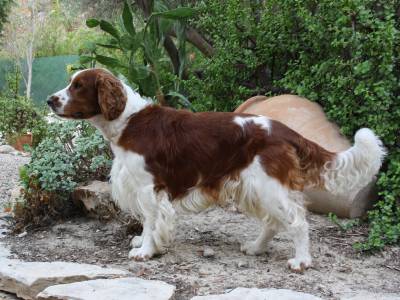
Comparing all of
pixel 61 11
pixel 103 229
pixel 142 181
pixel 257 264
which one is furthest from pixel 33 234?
pixel 61 11

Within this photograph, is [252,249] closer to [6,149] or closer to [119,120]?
[119,120]

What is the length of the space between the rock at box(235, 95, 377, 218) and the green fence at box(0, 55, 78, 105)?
11.7 metres

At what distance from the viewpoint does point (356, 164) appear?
4277 millimetres

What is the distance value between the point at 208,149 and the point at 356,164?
1.03 m

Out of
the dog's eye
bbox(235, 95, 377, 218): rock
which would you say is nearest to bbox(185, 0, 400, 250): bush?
bbox(235, 95, 377, 218): rock

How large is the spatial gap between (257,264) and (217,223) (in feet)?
3.14

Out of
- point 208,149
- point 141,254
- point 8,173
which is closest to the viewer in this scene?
point 208,149

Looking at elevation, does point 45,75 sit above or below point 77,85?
below

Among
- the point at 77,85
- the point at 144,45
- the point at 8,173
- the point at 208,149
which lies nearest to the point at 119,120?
the point at 77,85

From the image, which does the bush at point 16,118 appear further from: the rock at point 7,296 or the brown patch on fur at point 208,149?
the rock at point 7,296

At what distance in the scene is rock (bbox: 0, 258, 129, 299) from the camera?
12.8 ft

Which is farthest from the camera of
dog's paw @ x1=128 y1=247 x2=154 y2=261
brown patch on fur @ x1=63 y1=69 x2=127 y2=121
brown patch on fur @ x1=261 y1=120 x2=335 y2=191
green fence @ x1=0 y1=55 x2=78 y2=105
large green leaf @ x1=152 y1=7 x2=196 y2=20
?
green fence @ x1=0 y1=55 x2=78 y2=105

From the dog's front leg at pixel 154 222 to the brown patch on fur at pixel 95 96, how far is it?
627 mm

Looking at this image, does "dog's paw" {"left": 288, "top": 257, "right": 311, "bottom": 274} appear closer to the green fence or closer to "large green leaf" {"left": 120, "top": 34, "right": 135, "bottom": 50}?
"large green leaf" {"left": 120, "top": 34, "right": 135, "bottom": 50}
